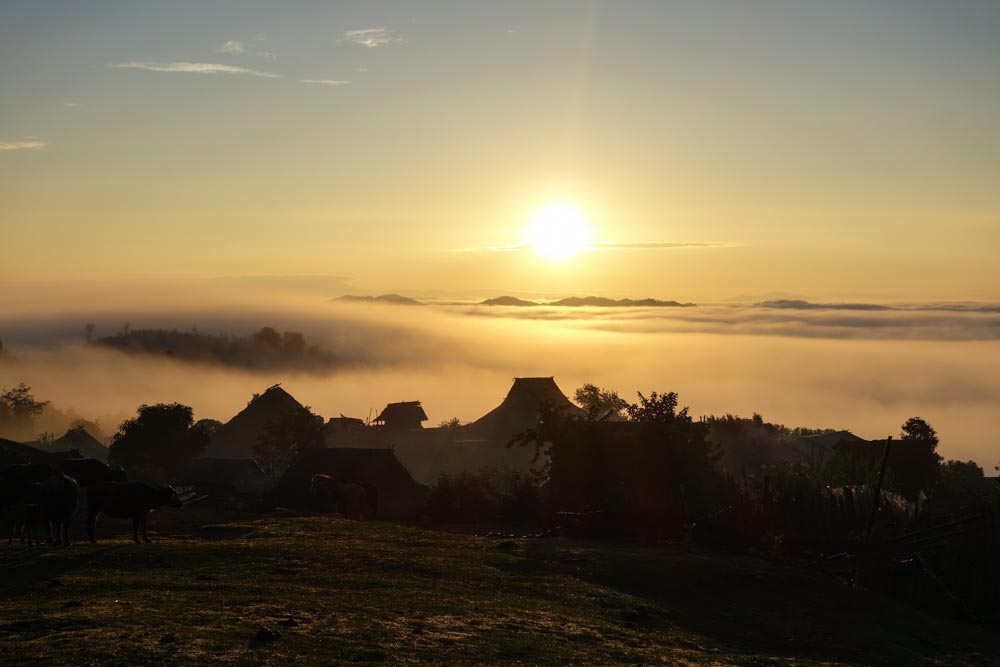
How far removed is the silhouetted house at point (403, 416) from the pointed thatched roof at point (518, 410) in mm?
14330

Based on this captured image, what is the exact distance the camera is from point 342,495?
50250 millimetres

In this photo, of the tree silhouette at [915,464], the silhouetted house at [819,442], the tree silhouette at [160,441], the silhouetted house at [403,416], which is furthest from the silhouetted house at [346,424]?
the tree silhouette at [915,464]

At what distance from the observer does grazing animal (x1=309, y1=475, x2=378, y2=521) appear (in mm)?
50094

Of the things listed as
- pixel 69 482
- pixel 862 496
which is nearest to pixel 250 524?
pixel 69 482

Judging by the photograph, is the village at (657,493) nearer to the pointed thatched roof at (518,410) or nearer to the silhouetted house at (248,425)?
the silhouetted house at (248,425)

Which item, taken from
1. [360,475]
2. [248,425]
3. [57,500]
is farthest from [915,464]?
[248,425]

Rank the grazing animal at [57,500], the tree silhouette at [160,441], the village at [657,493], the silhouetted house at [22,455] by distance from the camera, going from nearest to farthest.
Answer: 1. the grazing animal at [57,500]
2. the village at [657,493]
3. the silhouetted house at [22,455]
4. the tree silhouette at [160,441]

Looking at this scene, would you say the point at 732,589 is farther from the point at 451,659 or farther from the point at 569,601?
the point at 451,659

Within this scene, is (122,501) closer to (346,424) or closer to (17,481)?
(17,481)

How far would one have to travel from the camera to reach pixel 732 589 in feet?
99.2

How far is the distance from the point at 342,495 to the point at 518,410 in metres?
67.5

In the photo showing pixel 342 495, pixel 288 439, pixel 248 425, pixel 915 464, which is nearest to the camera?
pixel 342 495

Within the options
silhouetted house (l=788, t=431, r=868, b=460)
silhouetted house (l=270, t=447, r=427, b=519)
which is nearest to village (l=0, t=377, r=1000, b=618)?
silhouetted house (l=270, t=447, r=427, b=519)

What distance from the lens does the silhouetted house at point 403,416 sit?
5241 inches
